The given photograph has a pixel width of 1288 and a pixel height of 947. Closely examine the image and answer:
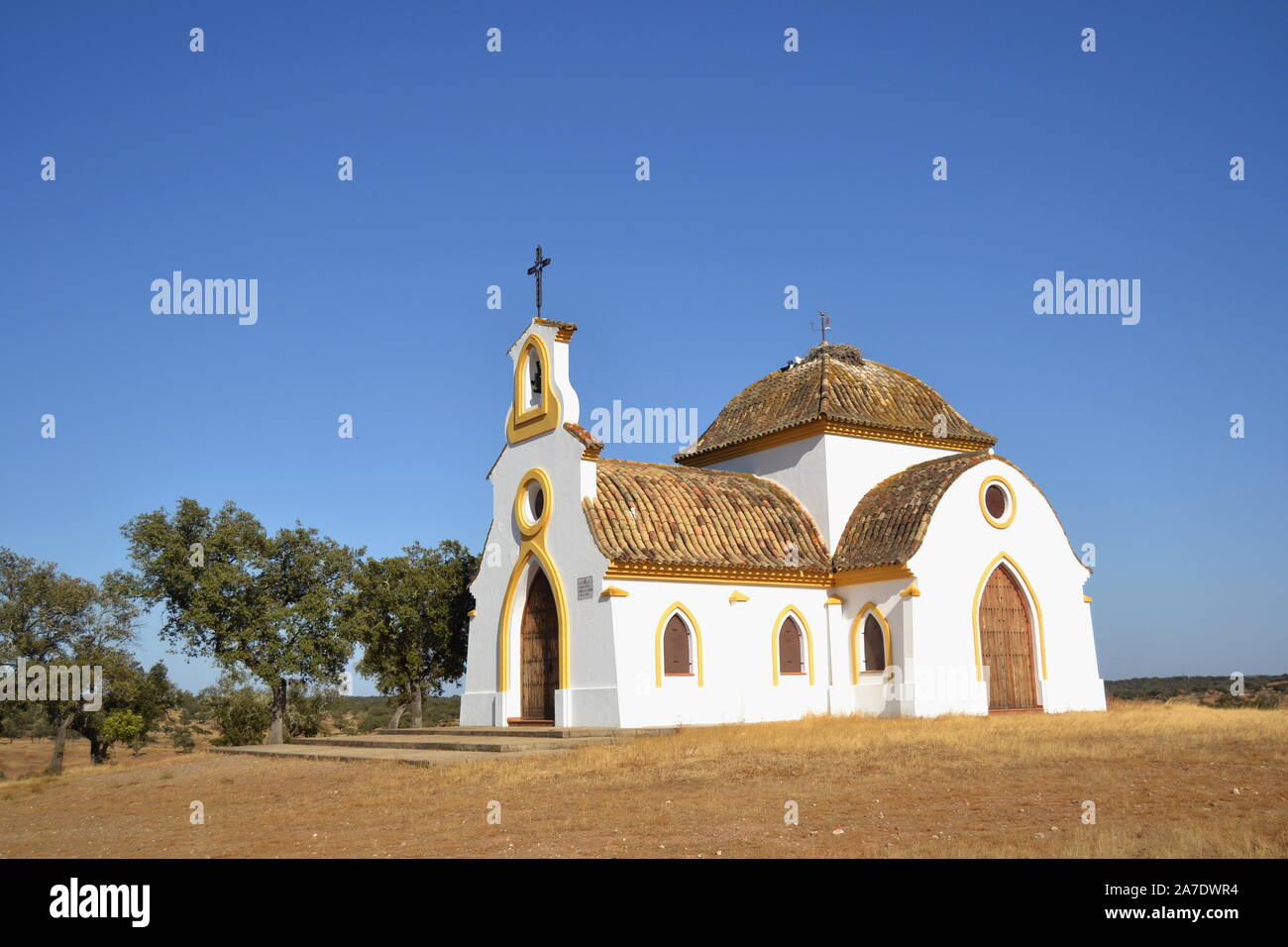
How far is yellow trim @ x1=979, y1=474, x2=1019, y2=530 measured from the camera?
27812 mm

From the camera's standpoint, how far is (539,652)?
2702 centimetres

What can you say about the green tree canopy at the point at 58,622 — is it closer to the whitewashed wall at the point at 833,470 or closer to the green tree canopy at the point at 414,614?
the green tree canopy at the point at 414,614

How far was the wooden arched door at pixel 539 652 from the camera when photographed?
26562mm

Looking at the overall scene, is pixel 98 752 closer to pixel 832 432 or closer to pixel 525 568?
pixel 525 568

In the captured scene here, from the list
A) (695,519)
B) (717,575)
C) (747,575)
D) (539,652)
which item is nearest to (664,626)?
(717,575)

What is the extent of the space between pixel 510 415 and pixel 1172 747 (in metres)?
17.2

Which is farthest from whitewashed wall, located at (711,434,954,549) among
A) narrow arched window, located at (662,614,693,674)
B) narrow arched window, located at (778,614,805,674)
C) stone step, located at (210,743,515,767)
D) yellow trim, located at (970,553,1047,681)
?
stone step, located at (210,743,515,767)

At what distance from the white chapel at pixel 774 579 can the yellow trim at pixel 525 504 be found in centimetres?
6

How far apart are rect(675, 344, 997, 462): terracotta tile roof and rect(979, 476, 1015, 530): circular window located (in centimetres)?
304

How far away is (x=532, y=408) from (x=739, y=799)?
16045 millimetres

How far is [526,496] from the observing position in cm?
2781

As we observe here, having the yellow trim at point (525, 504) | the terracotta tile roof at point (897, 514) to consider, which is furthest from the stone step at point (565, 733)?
the terracotta tile roof at point (897, 514)
